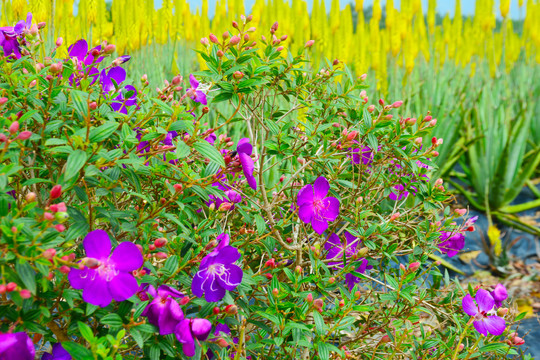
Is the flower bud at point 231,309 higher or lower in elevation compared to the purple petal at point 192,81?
lower

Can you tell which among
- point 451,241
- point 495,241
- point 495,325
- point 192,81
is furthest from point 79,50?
point 495,241

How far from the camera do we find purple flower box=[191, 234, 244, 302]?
86 cm

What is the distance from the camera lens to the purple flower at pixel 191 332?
812 millimetres

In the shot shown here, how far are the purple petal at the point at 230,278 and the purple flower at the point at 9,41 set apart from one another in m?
0.77

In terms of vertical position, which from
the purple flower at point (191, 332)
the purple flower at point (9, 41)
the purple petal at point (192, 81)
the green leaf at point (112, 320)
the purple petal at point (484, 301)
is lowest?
the purple petal at point (484, 301)

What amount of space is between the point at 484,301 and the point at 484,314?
3cm

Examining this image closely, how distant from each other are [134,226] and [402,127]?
2.45ft

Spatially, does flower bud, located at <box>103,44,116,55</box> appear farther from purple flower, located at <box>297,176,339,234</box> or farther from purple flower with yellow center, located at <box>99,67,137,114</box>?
purple flower, located at <box>297,176,339,234</box>

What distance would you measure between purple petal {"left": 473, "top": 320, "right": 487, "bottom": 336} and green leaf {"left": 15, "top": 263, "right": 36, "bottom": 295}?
3.48ft

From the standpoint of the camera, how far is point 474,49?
506cm

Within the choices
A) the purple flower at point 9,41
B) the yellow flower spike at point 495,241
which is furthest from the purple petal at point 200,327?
the yellow flower spike at point 495,241

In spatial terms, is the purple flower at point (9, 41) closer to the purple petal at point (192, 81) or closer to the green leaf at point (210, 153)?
the purple petal at point (192, 81)

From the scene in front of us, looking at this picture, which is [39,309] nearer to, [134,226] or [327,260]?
[134,226]

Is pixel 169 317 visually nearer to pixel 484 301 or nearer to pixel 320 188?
pixel 320 188
